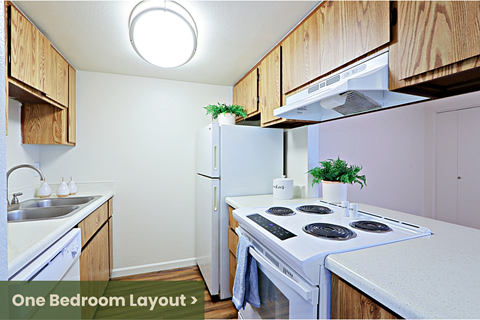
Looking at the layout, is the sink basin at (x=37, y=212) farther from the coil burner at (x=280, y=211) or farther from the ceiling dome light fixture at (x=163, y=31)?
the coil burner at (x=280, y=211)

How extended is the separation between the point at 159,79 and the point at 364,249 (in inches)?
104

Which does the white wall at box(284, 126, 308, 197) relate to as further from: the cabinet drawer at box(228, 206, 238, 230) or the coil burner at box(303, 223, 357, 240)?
the coil burner at box(303, 223, 357, 240)

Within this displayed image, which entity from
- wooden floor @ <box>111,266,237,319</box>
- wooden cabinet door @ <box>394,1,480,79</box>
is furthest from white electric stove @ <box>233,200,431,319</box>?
wooden cabinet door @ <box>394,1,480,79</box>

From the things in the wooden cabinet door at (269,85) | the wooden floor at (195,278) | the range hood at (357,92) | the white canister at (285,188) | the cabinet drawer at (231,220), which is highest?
the wooden cabinet door at (269,85)

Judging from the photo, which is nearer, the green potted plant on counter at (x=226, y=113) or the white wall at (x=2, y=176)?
the white wall at (x=2, y=176)

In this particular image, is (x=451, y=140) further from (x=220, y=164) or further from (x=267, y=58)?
(x=220, y=164)

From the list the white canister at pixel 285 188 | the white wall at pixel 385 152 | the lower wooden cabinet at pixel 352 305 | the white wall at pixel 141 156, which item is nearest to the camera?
the lower wooden cabinet at pixel 352 305

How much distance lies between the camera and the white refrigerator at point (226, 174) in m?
2.04

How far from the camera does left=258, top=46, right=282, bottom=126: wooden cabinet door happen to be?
1.84 meters

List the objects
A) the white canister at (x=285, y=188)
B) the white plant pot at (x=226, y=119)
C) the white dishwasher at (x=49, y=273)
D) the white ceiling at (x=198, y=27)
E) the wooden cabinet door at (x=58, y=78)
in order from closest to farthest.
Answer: the white dishwasher at (x=49, y=273) → the white ceiling at (x=198, y=27) → the wooden cabinet door at (x=58, y=78) → the white canister at (x=285, y=188) → the white plant pot at (x=226, y=119)

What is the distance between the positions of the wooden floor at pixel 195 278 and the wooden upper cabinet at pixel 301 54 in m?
1.88

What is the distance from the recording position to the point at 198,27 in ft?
5.37

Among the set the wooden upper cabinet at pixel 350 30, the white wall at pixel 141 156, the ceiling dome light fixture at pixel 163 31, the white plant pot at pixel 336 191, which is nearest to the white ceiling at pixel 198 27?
the ceiling dome light fixture at pixel 163 31

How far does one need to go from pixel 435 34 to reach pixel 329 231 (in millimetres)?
892
